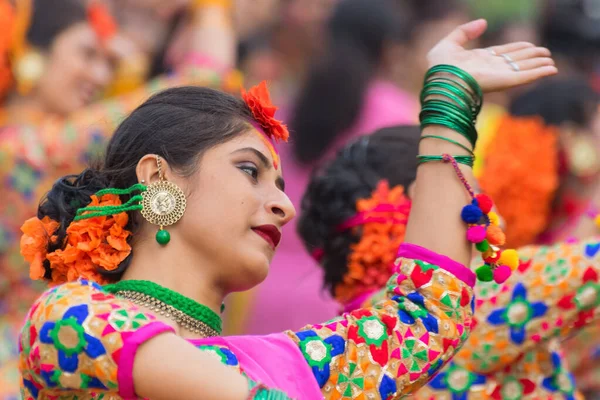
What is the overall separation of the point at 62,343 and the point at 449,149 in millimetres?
958

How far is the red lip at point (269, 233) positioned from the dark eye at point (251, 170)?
117mm

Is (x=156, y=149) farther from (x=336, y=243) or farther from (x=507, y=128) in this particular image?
(x=507, y=128)

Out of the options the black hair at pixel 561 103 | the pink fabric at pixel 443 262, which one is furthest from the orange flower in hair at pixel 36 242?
the black hair at pixel 561 103

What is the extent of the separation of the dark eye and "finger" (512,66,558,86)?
627 mm

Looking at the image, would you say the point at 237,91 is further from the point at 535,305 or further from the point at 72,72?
the point at 535,305

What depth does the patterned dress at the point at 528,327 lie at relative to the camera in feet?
9.21

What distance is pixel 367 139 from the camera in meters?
3.28

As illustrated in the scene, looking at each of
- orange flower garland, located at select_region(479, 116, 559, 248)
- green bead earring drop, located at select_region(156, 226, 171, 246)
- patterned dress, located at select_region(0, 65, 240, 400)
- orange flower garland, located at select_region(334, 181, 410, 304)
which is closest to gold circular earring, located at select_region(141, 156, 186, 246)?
green bead earring drop, located at select_region(156, 226, 171, 246)

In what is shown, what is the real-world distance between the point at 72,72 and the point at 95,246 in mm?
2845

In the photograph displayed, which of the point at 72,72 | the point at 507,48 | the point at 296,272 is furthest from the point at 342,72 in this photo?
the point at 507,48

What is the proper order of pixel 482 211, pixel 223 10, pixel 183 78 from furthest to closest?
pixel 223 10 < pixel 183 78 < pixel 482 211

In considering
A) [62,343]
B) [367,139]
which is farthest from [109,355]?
[367,139]

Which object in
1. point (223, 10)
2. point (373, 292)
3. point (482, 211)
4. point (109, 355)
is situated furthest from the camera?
point (223, 10)

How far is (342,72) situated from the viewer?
5.09 metres
